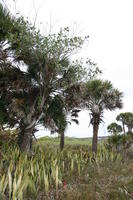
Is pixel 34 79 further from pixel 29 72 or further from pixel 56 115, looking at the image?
pixel 56 115

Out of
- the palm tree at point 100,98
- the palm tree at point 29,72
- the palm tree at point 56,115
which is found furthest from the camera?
the palm tree at point 100,98

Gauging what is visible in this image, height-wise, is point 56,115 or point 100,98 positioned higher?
point 100,98

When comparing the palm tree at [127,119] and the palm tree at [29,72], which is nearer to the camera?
the palm tree at [29,72]

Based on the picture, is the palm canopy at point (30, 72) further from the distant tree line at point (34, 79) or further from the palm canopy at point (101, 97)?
the palm canopy at point (101, 97)

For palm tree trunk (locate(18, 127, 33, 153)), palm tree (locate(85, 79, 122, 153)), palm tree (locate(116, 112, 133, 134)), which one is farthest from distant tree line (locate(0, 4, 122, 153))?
palm tree (locate(116, 112, 133, 134))

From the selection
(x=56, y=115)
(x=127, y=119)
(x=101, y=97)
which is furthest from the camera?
(x=127, y=119)

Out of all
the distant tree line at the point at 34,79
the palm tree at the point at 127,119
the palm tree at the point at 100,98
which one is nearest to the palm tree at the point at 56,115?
the distant tree line at the point at 34,79

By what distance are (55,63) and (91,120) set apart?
5949 mm

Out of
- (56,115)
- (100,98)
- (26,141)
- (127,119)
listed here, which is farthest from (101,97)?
(127,119)

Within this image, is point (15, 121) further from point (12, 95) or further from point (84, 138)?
point (84, 138)

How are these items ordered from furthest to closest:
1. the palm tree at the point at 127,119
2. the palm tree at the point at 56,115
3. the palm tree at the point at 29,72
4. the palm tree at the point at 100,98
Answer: the palm tree at the point at 127,119 → the palm tree at the point at 100,98 → the palm tree at the point at 56,115 → the palm tree at the point at 29,72

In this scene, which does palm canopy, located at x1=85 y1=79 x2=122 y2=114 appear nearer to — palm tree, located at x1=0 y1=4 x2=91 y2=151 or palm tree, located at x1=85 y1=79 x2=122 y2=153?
palm tree, located at x1=85 y1=79 x2=122 y2=153

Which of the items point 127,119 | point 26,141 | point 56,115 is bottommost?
point 26,141

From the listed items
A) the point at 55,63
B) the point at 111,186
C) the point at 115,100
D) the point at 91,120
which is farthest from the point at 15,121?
the point at 115,100
